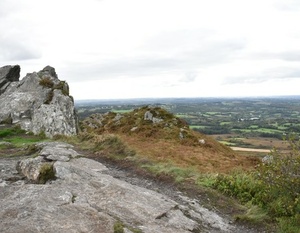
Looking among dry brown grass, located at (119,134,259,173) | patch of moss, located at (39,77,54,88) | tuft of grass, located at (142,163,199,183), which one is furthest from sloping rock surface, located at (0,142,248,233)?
patch of moss, located at (39,77,54,88)

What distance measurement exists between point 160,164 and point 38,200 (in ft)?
32.3

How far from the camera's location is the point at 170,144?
2703 cm

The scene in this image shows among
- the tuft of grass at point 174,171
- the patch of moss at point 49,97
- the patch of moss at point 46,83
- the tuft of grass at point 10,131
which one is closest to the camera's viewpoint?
the tuft of grass at point 174,171

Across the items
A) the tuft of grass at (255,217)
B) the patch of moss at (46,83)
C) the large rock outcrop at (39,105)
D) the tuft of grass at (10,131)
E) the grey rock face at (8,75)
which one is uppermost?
the grey rock face at (8,75)

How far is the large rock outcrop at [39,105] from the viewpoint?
35219 mm

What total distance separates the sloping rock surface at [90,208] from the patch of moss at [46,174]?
0.76ft

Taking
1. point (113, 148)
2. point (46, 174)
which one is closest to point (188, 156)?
point (113, 148)

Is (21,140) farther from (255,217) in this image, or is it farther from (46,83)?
(255,217)

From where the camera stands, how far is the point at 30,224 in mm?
10211

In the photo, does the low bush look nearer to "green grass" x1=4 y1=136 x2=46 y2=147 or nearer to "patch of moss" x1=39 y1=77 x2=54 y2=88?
"green grass" x1=4 y1=136 x2=46 y2=147

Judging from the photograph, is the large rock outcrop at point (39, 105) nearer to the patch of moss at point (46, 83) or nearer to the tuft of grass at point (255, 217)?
the patch of moss at point (46, 83)

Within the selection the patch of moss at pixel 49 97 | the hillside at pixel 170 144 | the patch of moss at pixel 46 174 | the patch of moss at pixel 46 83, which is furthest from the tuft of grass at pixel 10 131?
the patch of moss at pixel 46 174

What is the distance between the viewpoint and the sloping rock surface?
1060 cm

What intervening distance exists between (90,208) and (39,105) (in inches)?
1109
